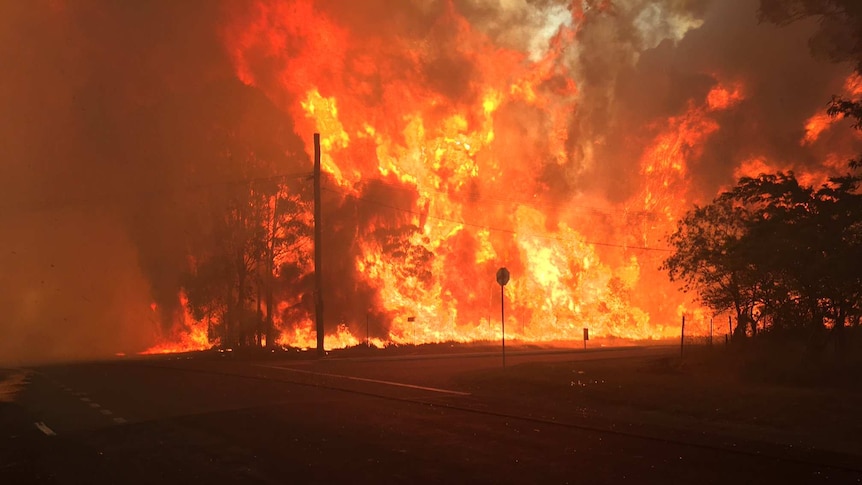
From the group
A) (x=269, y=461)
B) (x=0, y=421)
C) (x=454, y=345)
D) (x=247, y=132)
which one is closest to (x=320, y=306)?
(x=454, y=345)

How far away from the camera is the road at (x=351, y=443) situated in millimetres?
8203

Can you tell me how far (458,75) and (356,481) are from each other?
37.9 metres

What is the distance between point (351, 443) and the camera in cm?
1013

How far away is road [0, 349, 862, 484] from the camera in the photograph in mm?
8203

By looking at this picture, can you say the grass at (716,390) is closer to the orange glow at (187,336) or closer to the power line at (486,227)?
the power line at (486,227)

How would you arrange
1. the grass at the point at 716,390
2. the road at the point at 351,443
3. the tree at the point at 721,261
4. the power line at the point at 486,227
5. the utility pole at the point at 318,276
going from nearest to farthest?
the road at the point at 351,443 < the grass at the point at 716,390 < the tree at the point at 721,261 < the utility pole at the point at 318,276 < the power line at the point at 486,227

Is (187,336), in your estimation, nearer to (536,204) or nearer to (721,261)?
(536,204)

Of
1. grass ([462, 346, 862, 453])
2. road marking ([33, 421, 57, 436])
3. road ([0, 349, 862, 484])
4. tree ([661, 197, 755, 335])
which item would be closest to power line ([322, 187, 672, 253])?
tree ([661, 197, 755, 335])

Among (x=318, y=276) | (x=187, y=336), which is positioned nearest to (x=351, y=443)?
(x=318, y=276)

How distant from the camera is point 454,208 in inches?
1752

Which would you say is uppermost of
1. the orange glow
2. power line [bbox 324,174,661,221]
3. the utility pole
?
power line [bbox 324,174,661,221]

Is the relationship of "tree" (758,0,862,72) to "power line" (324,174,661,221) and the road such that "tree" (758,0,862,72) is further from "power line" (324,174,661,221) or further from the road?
"power line" (324,174,661,221)

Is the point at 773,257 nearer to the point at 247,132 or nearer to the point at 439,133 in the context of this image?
the point at 439,133

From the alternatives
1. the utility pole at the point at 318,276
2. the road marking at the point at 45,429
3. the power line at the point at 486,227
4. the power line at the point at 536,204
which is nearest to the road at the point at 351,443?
the road marking at the point at 45,429
